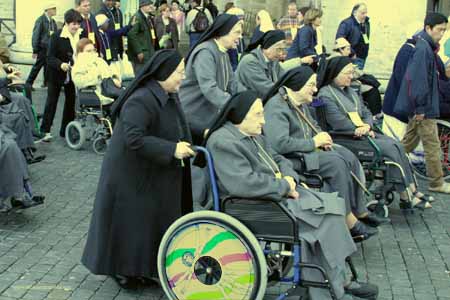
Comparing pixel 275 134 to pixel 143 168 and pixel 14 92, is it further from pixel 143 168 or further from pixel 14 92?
pixel 14 92

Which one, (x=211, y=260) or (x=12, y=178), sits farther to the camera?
(x=12, y=178)

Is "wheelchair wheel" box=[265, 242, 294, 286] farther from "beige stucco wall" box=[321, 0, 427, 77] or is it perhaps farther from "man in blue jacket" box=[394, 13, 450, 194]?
"beige stucco wall" box=[321, 0, 427, 77]

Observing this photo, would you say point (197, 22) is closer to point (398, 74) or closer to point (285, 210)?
point (398, 74)

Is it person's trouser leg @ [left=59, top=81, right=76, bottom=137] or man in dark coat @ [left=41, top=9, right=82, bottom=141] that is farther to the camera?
person's trouser leg @ [left=59, top=81, right=76, bottom=137]

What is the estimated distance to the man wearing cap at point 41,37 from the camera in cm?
1602

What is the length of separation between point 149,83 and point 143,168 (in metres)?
0.57

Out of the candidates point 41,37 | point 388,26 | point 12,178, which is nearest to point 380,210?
point 12,178

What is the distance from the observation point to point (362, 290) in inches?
254

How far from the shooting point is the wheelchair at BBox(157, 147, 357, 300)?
19.2ft

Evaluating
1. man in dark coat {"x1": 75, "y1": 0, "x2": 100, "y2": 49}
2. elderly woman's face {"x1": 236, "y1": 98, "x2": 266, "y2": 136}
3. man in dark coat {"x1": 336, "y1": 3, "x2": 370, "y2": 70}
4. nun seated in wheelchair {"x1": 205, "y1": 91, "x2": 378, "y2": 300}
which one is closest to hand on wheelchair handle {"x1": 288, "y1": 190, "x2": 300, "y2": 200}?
nun seated in wheelchair {"x1": 205, "y1": 91, "x2": 378, "y2": 300}

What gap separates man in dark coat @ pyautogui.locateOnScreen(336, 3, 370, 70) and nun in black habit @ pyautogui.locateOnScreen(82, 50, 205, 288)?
27.7 ft

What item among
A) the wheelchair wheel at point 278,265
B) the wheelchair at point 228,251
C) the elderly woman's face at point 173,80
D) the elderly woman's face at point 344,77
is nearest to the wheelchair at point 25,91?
the elderly woman's face at point 344,77

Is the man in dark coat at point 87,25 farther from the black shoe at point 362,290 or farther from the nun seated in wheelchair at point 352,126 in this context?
the black shoe at point 362,290

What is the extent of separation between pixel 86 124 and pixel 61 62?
0.90 m
